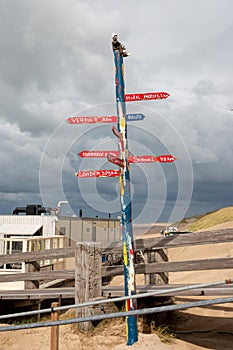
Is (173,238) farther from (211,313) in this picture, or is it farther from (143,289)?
(211,313)

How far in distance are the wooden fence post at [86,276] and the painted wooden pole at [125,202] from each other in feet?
3.36

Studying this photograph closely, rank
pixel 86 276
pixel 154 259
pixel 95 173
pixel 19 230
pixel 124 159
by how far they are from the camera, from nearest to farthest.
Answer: pixel 95 173, pixel 124 159, pixel 86 276, pixel 154 259, pixel 19 230

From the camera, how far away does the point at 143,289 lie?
715cm

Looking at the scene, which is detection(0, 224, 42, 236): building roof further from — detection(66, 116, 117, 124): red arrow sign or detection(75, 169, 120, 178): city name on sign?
detection(75, 169, 120, 178): city name on sign

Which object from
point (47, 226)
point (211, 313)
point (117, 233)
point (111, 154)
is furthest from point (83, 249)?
point (117, 233)

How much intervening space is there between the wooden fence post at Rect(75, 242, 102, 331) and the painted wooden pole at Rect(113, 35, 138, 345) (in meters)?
1.02

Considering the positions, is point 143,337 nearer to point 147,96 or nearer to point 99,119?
point 99,119

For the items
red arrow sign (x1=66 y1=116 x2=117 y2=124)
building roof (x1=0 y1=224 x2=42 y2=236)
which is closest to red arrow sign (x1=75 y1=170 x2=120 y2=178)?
red arrow sign (x1=66 y1=116 x2=117 y2=124)

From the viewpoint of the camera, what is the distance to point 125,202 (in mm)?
6062

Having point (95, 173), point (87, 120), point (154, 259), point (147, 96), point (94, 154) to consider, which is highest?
point (147, 96)

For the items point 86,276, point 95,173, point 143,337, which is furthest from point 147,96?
point 143,337

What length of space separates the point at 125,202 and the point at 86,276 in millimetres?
1746

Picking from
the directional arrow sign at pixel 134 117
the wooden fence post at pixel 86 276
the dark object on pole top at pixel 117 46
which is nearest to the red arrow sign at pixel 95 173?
the directional arrow sign at pixel 134 117

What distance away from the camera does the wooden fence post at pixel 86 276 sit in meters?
6.68
